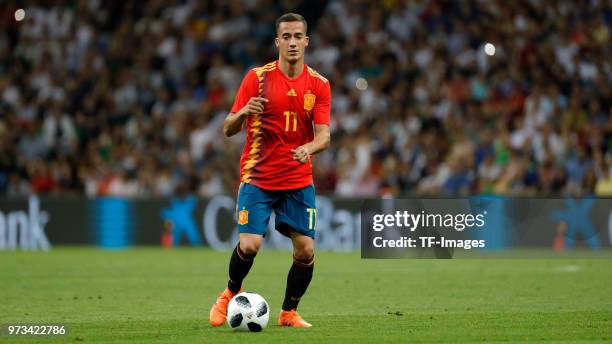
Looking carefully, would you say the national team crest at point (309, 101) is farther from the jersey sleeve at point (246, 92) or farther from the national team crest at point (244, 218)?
the national team crest at point (244, 218)

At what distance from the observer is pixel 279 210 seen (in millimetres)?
9961

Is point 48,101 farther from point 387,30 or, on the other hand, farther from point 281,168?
point 281,168

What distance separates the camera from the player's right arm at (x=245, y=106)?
9555 mm

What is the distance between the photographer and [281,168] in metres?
9.85

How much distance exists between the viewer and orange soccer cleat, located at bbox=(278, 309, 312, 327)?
9930 mm

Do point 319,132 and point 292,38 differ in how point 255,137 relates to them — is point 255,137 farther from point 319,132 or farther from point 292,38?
point 292,38

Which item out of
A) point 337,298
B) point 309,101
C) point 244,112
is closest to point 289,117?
point 309,101

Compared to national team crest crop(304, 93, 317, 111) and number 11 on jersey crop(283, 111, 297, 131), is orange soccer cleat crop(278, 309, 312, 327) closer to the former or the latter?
number 11 on jersey crop(283, 111, 297, 131)

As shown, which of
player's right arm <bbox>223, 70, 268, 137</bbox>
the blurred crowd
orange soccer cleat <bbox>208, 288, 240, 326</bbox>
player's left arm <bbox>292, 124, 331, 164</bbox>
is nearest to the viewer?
player's left arm <bbox>292, 124, 331, 164</bbox>

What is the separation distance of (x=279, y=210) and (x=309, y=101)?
3.12ft

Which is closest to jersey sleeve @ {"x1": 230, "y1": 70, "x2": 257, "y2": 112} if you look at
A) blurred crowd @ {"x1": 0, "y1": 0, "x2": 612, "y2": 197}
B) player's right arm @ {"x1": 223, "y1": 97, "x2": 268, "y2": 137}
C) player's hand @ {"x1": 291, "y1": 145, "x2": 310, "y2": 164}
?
player's right arm @ {"x1": 223, "y1": 97, "x2": 268, "y2": 137}

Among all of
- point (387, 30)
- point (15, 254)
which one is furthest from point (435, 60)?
point (15, 254)

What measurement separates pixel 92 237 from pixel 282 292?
11.6 metres

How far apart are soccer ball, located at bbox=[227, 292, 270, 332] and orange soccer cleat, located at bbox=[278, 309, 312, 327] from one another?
39 cm
